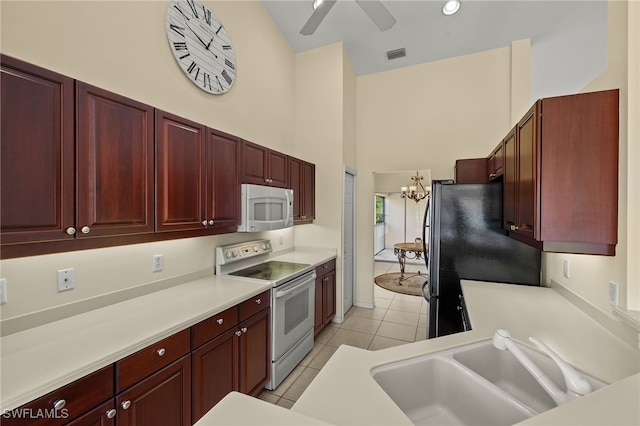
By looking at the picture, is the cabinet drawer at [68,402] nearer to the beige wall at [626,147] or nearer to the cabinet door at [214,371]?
the cabinet door at [214,371]

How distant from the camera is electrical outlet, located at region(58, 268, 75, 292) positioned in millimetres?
1395

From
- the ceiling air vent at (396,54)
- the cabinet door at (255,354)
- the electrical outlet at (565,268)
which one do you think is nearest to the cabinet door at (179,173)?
the cabinet door at (255,354)

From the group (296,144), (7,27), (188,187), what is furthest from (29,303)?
(296,144)

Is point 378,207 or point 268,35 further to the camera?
point 378,207

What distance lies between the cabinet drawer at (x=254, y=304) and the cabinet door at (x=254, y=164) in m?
1.01

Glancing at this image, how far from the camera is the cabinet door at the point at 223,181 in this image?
1.97 metres

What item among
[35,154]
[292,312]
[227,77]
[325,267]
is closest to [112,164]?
[35,154]

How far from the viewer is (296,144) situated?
3.83 metres

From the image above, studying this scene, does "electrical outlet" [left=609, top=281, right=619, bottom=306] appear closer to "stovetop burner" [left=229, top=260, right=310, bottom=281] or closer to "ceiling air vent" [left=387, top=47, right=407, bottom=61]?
"stovetop burner" [left=229, top=260, right=310, bottom=281]

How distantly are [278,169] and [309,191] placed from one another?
0.73 meters

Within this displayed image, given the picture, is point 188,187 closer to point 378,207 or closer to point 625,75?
point 625,75

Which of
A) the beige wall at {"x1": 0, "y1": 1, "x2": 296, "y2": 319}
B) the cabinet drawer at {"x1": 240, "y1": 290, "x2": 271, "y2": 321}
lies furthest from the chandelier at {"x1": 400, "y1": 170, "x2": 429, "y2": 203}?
the cabinet drawer at {"x1": 240, "y1": 290, "x2": 271, "y2": 321}

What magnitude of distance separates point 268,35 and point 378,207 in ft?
17.3

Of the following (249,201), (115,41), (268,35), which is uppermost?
(268,35)
